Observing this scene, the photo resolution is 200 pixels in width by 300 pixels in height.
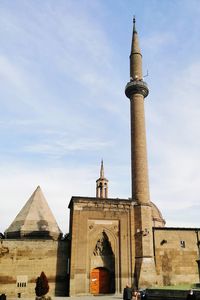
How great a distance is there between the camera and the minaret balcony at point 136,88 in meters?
31.1

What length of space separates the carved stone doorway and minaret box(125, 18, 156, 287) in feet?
7.42

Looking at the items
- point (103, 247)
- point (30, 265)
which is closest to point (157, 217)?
point (103, 247)

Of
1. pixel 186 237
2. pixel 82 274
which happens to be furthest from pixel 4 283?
pixel 186 237

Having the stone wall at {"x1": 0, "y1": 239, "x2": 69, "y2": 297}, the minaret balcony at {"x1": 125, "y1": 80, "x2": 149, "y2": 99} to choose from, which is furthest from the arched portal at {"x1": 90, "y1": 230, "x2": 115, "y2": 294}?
the minaret balcony at {"x1": 125, "y1": 80, "x2": 149, "y2": 99}

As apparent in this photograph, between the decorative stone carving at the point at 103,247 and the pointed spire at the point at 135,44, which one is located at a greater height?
the pointed spire at the point at 135,44

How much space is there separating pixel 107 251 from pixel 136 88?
16.1 meters

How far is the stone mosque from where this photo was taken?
23.4m

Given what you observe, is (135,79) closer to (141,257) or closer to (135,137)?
(135,137)

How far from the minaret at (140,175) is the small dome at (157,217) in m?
11.3

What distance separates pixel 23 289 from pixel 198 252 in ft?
49.5

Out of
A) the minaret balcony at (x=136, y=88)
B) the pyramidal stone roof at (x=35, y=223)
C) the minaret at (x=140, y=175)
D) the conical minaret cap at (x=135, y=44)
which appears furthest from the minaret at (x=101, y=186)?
the conical minaret cap at (x=135, y=44)

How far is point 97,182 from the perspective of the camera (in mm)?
39062

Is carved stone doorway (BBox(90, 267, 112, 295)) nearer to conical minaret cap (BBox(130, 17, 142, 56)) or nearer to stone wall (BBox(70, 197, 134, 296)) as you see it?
stone wall (BBox(70, 197, 134, 296))

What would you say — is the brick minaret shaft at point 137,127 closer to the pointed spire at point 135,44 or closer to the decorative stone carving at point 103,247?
the pointed spire at point 135,44
